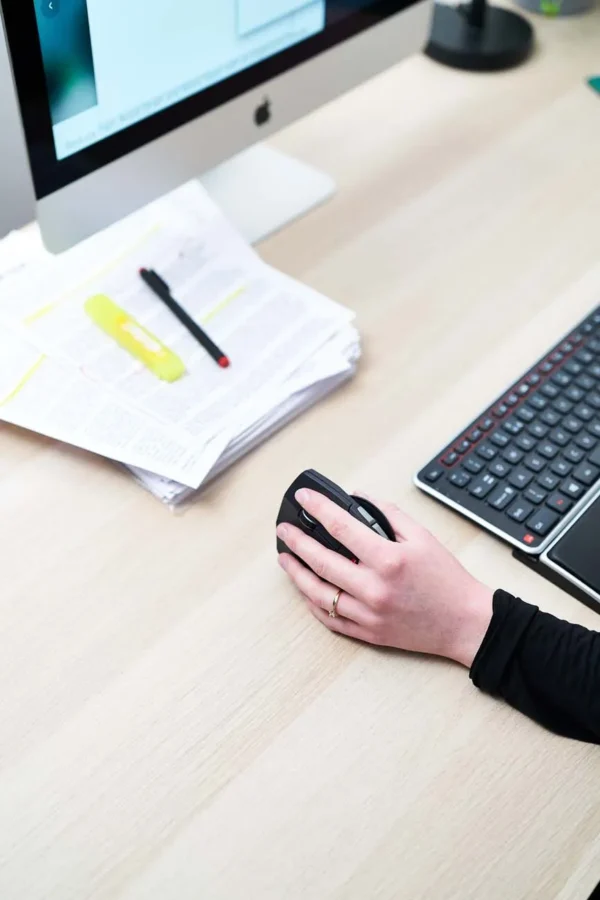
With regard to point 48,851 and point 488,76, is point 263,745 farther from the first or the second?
point 488,76

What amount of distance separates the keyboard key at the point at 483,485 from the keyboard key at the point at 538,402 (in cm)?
9

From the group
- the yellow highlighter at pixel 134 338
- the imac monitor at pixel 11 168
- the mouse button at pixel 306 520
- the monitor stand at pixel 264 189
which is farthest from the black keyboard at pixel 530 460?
the imac monitor at pixel 11 168

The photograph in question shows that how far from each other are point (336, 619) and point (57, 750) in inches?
8.4

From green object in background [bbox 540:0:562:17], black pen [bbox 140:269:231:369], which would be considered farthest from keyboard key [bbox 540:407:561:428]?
green object in background [bbox 540:0:562:17]

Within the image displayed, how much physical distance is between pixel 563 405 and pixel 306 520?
0.28 m

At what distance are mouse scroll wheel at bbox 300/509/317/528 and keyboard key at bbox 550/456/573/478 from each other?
0.72ft

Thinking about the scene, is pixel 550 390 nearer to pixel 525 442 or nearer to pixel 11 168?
pixel 525 442

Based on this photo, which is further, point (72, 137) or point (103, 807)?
point (72, 137)

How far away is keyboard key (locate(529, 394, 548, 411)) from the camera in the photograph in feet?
2.56

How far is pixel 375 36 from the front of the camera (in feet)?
3.33

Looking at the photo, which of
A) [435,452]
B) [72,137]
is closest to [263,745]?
[435,452]

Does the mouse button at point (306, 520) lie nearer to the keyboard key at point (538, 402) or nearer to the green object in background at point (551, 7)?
the keyboard key at point (538, 402)

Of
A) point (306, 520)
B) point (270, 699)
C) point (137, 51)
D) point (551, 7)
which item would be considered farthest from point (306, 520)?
point (551, 7)

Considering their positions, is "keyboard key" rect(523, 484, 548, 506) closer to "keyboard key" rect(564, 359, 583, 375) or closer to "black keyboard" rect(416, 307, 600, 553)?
"black keyboard" rect(416, 307, 600, 553)
